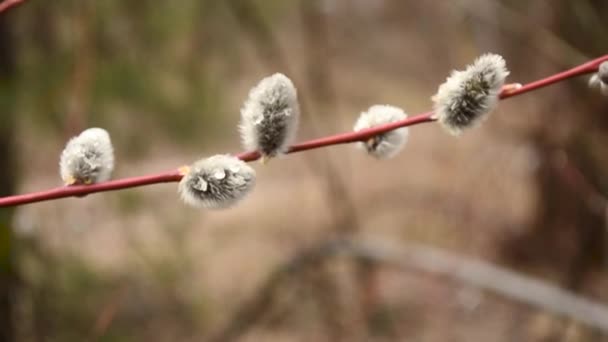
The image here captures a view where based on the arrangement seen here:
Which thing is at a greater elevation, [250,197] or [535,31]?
[535,31]

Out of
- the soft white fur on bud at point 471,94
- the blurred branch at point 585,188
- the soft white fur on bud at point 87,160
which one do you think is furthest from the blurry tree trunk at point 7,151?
the blurred branch at point 585,188

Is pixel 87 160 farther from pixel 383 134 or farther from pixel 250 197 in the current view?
pixel 250 197

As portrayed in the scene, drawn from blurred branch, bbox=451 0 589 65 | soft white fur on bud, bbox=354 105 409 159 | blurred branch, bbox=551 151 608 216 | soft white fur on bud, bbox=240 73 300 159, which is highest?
blurred branch, bbox=451 0 589 65

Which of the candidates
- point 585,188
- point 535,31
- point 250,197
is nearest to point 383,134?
point 585,188

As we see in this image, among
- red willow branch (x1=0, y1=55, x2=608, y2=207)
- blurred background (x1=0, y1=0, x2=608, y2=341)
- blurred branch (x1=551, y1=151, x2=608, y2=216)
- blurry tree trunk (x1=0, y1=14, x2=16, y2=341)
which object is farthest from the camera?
blurred background (x1=0, y1=0, x2=608, y2=341)

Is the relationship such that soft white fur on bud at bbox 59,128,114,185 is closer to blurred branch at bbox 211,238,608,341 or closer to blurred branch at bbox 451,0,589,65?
blurred branch at bbox 211,238,608,341

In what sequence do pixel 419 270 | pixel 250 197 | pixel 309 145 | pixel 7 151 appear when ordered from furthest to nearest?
pixel 250 197, pixel 419 270, pixel 7 151, pixel 309 145

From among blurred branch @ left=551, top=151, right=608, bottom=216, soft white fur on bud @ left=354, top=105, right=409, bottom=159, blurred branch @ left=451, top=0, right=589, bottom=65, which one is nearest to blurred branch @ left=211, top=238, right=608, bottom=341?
blurred branch @ left=551, top=151, right=608, bottom=216
